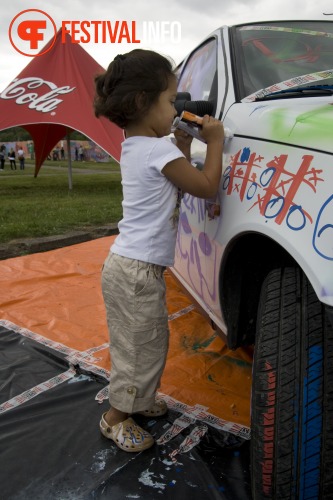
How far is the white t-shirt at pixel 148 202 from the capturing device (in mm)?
1637

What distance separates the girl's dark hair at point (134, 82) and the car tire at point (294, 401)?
2.60 feet

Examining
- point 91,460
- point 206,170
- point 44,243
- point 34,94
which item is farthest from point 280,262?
point 34,94

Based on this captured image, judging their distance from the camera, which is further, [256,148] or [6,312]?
[6,312]

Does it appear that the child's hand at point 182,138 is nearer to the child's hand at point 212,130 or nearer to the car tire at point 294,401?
the child's hand at point 212,130

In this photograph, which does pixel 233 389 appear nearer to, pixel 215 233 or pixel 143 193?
pixel 215 233

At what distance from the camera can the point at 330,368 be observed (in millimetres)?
1262

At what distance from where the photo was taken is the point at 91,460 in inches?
70.4

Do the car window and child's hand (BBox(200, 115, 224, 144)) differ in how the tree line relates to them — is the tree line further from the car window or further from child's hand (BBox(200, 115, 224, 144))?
child's hand (BBox(200, 115, 224, 144))

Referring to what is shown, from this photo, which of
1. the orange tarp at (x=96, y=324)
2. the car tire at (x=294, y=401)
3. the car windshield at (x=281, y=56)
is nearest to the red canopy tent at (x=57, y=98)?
the orange tarp at (x=96, y=324)

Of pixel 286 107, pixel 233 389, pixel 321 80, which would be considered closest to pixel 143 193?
pixel 286 107

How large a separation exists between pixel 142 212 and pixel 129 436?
0.86m

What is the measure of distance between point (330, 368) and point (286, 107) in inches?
30.6

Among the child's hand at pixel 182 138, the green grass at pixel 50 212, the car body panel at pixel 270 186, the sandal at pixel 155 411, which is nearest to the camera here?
the car body panel at pixel 270 186

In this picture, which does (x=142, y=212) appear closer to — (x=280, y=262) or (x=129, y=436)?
(x=280, y=262)
